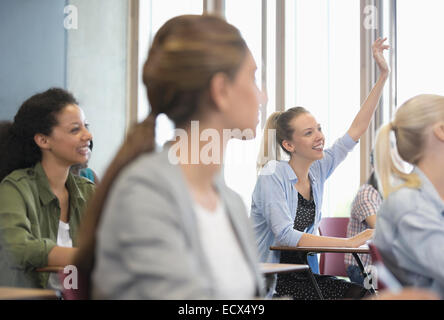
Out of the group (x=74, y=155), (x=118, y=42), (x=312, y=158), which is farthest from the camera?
(x=118, y=42)

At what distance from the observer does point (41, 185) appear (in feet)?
8.09

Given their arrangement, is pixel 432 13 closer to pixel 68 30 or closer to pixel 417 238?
pixel 68 30

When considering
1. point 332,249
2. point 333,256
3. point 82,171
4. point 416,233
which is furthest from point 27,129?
point 333,256

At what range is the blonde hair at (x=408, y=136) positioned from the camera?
69.6 inches

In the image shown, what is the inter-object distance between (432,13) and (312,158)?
240cm

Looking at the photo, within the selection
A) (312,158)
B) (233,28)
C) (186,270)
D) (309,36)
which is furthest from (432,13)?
(186,270)

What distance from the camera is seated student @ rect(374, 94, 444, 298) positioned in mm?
1582

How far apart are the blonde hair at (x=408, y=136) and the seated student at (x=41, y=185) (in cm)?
118

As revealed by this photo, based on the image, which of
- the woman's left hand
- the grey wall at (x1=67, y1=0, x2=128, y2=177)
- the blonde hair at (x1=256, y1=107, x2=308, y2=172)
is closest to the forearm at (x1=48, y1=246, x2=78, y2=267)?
the blonde hair at (x1=256, y1=107, x2=308, y2=172)

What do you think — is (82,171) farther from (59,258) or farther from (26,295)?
(26,295)

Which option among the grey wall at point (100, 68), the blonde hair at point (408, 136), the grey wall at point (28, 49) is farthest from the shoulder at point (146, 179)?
the grey wall at point (100, 68)

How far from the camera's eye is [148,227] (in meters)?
0.91

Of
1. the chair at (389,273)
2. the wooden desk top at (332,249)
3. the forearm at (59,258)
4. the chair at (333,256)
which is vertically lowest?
the chair at (333,256)

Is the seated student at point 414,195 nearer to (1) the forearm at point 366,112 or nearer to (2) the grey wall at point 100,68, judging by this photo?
(1) the forearm at point 366,112
